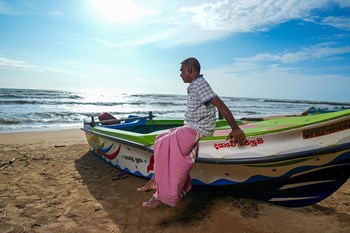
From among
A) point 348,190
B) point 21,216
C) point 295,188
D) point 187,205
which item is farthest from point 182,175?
point 348,190

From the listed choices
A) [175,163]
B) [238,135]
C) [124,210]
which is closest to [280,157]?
[238,135]

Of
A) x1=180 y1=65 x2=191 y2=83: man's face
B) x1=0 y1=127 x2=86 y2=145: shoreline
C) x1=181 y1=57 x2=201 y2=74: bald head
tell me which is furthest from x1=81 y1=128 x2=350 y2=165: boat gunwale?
x1=0 y1=127 x2=86 y2=145: shoreline

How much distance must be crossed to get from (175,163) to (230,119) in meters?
0.91

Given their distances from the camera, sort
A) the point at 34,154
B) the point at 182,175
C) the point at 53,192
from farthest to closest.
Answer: the point at 34,154 < the point at 53,192 < the point at 182,175

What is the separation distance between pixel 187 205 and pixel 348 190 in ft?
9.95

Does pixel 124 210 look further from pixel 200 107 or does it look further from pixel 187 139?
pixel 200 107

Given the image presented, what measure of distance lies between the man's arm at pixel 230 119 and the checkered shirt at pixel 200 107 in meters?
0.09

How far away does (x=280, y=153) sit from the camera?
297 centimetres

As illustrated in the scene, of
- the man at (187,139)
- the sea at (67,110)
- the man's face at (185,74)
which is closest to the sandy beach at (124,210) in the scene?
the man at (187,139)

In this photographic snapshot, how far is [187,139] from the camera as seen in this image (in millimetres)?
3246

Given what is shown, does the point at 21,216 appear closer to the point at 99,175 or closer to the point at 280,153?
the point at 99,175

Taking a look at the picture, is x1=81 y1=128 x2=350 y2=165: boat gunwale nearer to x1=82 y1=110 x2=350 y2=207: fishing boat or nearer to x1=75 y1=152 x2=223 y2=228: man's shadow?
x1=82 y1=110 x2=350 y2=207: fishing boat

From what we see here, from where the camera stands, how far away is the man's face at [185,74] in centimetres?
329

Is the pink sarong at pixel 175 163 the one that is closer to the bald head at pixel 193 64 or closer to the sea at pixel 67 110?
the bald head at pixel 193 64
